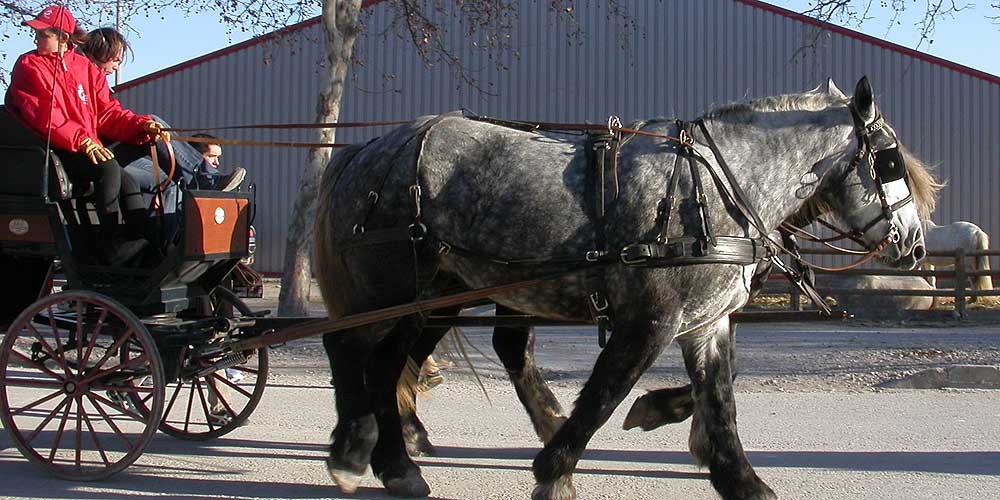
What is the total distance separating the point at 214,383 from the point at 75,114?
5.92ft

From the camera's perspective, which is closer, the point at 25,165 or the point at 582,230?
the point at 582,230

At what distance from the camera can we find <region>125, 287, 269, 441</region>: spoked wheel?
544cm

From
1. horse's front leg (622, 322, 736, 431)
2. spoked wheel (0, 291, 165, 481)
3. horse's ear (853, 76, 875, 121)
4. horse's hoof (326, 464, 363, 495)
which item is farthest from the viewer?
horse's front leg (622, 322, 736, 431)

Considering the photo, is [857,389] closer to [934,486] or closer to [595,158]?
[934,486]

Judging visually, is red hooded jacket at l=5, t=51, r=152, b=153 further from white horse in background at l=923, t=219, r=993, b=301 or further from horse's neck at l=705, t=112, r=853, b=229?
white horse in background at l=923, t=219, r=993, b=301

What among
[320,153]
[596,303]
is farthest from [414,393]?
[320,153]

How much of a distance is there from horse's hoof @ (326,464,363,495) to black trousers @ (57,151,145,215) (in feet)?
6.02

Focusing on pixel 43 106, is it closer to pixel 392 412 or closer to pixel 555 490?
pixel 392 412

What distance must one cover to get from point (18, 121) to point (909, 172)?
446cm

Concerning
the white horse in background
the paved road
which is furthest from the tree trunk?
the white horse in background

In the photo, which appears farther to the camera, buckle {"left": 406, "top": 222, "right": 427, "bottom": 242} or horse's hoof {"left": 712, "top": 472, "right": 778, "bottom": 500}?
buckle {"left": 406, "top": 222, "right": 427, "bottom": 242}

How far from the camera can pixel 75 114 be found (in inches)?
208

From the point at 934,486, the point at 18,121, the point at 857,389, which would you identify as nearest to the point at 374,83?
the point at 857,389

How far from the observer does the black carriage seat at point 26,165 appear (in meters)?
5.21
